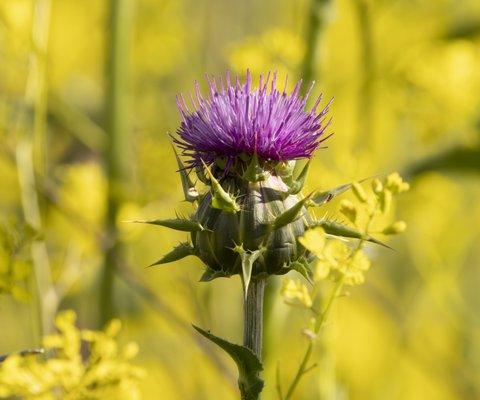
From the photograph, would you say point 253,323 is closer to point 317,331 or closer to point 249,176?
point 317,331

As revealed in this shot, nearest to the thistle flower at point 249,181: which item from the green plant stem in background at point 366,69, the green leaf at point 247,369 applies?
the green leaf at point 247,369

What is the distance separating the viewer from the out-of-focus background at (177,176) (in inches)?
91.2

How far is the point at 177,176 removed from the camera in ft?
9.76

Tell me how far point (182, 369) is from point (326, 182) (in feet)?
5.01

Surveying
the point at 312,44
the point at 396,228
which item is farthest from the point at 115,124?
the point at 396,228

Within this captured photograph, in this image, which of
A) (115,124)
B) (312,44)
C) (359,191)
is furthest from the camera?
(115,124)

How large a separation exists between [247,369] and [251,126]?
0.37 metres

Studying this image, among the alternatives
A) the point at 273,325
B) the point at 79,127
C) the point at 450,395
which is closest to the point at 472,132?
the point at 273,325

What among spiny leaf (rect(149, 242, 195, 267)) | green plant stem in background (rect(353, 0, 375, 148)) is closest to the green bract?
spiny leaf (rect(149, 242, 195, 267))

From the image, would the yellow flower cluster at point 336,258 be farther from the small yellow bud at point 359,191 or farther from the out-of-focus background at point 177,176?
the out-of-focus background at point 177,176

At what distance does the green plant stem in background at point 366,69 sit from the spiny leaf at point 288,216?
48.0 inches

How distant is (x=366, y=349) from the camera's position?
14.4 ft

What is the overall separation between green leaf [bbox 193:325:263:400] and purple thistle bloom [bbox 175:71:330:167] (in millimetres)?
312

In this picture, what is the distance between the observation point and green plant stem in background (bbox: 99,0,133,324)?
2.53 meters
